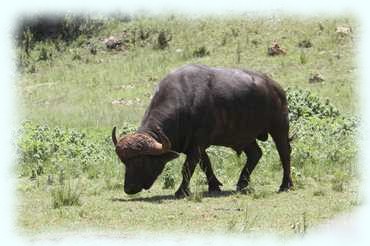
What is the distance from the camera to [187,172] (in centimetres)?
1230

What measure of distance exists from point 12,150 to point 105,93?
12.2m

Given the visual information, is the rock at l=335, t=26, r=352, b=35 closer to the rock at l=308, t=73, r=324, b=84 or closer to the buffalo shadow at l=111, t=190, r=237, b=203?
the rock at l=308, t=73, r=324, b=84

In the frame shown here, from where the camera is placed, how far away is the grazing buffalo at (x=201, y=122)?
1202 centimetres

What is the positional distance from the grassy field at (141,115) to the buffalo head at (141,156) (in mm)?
290

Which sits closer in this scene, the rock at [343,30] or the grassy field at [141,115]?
the grassy field at [141,115]

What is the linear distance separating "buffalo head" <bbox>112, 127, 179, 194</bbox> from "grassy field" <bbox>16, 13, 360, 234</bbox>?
29cm

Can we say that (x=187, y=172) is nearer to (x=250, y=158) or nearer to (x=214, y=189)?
(x=214, y=189)

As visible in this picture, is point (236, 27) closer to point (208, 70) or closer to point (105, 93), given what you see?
point (105, 93)

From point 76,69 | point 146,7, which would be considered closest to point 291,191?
point 76,69

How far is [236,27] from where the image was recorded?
3328 cm

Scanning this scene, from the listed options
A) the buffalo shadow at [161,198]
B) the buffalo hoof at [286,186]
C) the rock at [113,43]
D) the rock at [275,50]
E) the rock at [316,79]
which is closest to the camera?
the buffalo shadow at [161,198]

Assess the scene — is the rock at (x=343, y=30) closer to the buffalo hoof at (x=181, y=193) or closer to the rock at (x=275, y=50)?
the rock at (x=275, y=50)

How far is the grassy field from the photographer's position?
34.9 feet

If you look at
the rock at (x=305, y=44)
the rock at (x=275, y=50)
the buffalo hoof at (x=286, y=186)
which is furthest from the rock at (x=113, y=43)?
the buffalo hoof at (x=286, y=186)
